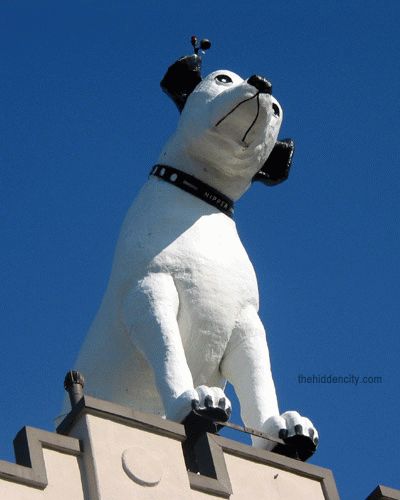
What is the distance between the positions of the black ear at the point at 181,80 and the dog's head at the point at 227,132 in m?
0.38

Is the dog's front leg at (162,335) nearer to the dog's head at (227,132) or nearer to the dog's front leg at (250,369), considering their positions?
the dog's front leg at (250,369)

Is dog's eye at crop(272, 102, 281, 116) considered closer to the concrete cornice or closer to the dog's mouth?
the dog's mouth

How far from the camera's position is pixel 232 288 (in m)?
9.57

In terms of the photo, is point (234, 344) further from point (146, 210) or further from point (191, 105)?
point (191, 105)

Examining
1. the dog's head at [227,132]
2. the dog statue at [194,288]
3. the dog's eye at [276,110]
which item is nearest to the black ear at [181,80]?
the dog's head at [227,132]

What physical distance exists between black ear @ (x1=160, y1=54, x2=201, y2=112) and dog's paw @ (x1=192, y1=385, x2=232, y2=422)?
9.34ft

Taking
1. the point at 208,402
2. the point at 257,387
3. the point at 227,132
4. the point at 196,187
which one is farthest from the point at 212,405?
the point at 227,132

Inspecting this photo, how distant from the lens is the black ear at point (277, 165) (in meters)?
10.8

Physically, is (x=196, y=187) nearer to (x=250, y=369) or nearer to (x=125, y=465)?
(x=250, y=369)

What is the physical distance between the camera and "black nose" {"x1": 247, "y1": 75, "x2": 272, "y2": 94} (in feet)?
32.8

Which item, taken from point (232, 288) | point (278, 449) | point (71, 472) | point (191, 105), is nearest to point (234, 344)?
point (232, 288)

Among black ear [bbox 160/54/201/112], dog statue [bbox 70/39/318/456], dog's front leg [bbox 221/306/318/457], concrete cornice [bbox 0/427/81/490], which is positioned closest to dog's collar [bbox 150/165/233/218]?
dog statue [bbox 70/39/318/456]

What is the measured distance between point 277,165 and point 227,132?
0.77m

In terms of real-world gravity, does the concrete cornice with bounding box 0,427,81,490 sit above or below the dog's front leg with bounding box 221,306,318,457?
below
